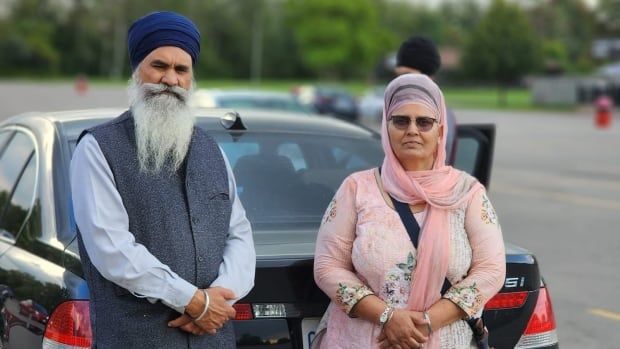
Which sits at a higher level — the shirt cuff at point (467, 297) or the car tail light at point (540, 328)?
the shirt cuff at point (467, 297)

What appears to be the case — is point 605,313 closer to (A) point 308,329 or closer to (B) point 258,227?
(B) point 258,227

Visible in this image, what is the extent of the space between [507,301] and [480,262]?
456 millimetres

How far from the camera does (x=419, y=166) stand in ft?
10.6

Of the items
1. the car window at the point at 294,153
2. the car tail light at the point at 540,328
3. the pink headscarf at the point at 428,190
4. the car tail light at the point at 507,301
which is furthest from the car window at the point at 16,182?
the car tail light at the point at 540,328

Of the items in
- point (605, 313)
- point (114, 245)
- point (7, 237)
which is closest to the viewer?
point (114, 245)

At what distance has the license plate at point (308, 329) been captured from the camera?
3.37m

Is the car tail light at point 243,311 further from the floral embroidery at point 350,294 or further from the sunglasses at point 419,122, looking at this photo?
the sunglasses at point 419,122

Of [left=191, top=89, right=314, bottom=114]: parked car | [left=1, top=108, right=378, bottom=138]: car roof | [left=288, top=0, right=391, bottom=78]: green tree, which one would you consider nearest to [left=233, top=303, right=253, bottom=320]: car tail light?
[left=1, top=108, right=378, bottom=138]: car roof

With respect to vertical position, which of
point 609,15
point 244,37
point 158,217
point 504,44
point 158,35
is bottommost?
point 158,217

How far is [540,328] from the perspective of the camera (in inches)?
142

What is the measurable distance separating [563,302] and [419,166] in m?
4.42

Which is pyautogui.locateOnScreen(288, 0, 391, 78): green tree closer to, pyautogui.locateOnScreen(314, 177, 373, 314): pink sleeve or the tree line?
the tree line

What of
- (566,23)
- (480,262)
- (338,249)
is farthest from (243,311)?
(566,23)

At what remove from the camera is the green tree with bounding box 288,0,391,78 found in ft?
388
